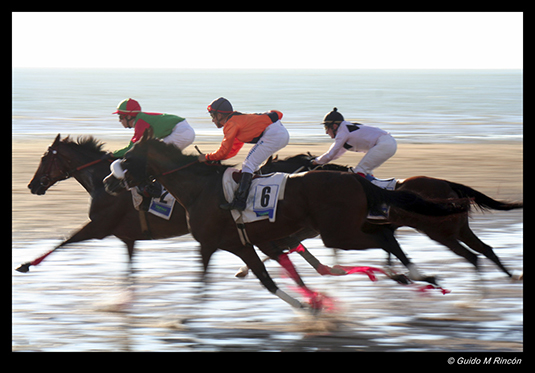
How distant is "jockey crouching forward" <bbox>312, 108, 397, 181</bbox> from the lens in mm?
7836

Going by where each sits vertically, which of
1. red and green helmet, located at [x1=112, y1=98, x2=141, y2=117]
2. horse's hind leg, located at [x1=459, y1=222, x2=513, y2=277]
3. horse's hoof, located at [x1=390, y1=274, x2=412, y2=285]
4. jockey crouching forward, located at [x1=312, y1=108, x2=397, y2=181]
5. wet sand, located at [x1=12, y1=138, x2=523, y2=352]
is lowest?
wet sand, located at [x1=12, y1=138, x2=523, y2=352]

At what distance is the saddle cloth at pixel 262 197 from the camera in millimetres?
6188

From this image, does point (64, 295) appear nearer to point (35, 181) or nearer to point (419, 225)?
point (35, 181)

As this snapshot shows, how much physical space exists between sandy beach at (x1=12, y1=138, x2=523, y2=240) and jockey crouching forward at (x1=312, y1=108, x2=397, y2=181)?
4.34ft

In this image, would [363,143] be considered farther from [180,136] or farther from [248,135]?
[180,136]

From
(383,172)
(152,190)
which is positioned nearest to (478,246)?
(152,190)

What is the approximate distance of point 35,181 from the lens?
7793mm

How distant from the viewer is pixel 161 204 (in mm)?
7129

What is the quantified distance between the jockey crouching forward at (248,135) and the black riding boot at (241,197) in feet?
0.04

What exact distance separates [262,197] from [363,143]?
6.96 ft

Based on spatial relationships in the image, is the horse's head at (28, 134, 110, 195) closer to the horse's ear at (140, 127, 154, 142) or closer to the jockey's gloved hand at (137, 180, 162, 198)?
the jockey's gloved hand at (137, 180, 162, 198)

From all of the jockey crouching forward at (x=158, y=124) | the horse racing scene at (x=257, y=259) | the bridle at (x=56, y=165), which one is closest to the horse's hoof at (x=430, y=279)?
the horse racing scene at (x=257, y=259)

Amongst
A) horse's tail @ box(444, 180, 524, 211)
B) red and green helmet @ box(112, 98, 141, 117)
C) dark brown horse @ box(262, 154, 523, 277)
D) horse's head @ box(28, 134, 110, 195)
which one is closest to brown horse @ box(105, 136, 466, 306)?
dark brown horse @ box(262, 154, 523, 277)

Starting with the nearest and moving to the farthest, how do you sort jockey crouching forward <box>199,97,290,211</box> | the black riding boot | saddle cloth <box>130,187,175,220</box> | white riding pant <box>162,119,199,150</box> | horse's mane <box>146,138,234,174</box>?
the black riding boot < jockey crouching forward <box>199,97,290,211</box> < horse's mane <box>146,138,234,174</box> < saddle cloth <box>130,187,175,220</box> < white riding pant <box>162,119,199,150</box>
